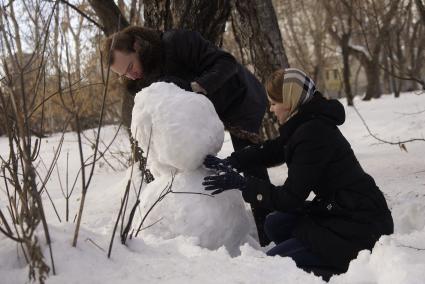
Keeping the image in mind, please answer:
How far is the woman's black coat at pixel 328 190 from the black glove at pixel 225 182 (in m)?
0.04

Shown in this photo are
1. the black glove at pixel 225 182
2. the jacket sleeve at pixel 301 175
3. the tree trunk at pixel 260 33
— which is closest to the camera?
the jacket sleeve at pixel 301 175

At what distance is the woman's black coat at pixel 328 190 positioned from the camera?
1.83 metres

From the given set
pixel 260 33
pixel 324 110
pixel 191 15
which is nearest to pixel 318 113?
pixel 324 110

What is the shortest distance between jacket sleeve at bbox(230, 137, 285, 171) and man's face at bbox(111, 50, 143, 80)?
2.22 feet

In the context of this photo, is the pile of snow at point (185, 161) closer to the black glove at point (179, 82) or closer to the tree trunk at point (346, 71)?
the black glove at point (179, 82)

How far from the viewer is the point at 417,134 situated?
5484 mm

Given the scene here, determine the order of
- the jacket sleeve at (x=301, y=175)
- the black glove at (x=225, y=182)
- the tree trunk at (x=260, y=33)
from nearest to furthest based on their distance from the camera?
the jacket sleeve at (x=301, y=175) → the black glove at (x=225, y=182) → the tree trunk at (x=260, y=33)

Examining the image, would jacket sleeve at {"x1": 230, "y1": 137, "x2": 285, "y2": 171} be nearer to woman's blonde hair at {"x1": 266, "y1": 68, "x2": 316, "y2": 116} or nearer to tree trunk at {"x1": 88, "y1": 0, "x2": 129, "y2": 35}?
woman's blonde hair at {"x1": 266, "y1": 68, "x2": 316, "y2": 116}

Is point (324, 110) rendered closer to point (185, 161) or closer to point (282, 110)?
point (282, 110)

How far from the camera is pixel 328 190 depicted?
1.90 meters

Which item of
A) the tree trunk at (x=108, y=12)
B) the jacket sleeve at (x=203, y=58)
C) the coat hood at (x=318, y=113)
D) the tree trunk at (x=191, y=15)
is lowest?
the coat hood at (x=318, y=113)

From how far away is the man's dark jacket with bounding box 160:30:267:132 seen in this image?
7.28 ft

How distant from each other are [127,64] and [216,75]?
45 cm

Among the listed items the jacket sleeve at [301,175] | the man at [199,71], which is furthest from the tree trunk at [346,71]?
the jacket sleeve at [301,175]
